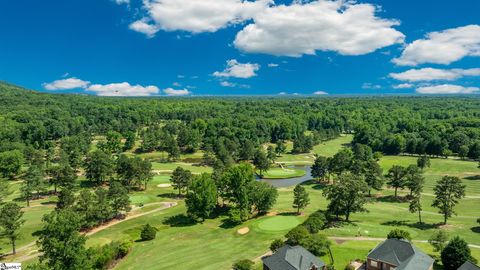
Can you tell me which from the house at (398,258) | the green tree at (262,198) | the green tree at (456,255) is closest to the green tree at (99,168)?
the green tree at (262,198)

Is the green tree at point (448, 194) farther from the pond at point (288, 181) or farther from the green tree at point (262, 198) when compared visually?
the pond at point (288, 181)

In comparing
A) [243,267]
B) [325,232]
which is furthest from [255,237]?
[243,267]

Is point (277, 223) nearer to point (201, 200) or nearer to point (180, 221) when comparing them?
point (201, 200)

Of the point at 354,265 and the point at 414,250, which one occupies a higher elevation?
the point at 414,250

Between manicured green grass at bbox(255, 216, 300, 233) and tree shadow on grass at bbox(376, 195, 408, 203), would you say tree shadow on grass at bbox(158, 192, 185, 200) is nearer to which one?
manicured green grass at bbox(255, 216, 300, 233)

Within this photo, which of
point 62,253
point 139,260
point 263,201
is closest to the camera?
point 62,253

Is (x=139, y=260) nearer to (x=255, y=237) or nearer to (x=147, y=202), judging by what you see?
(x=255, y=237)

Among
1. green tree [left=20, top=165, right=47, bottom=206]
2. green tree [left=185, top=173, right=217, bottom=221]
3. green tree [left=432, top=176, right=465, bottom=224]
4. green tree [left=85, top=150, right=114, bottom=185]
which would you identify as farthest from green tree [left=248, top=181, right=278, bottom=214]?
green tree [left=20, top=165, right=47, bottom=206]

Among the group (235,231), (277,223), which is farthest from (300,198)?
(235,231)

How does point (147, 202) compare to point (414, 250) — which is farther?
point (147, 202)
